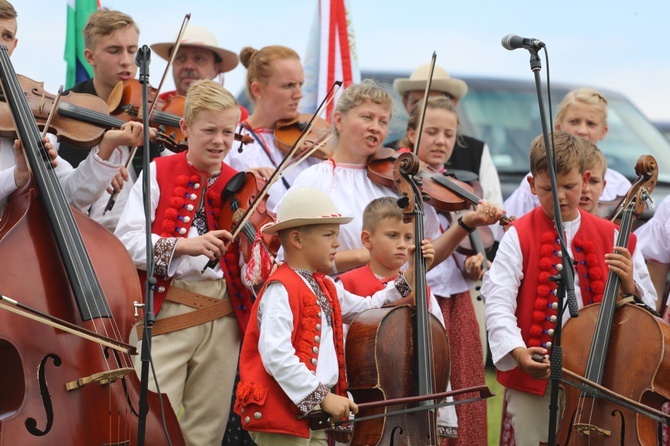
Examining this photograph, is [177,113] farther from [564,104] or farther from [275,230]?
[564,104]

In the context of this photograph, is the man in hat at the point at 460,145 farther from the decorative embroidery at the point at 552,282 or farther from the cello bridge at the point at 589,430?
the cello bridge at the point at 589,430

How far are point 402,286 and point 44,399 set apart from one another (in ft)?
5.08

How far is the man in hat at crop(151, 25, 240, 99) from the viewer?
6.05 metres

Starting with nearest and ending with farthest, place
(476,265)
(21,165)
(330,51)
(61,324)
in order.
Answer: (61,324), (21,165), (476,265), (330,51)

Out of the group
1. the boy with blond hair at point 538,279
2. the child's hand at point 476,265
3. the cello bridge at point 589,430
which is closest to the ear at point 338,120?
the child's hand at point 476,265

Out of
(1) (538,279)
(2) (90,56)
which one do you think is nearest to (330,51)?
(2) (90,56)

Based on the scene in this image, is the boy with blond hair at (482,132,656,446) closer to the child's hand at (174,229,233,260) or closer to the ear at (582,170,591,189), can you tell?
the ear at (582,170,591,189)

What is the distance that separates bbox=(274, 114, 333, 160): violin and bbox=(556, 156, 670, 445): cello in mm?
1630

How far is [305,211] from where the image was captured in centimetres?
409

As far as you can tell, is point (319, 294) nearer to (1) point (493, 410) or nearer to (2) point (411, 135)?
(2) point (411, 135)

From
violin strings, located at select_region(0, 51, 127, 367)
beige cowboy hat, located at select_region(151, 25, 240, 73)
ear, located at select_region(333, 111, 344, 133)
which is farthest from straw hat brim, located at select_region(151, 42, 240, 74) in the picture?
violin strings, located at select_region(0, 51, 127, 367)

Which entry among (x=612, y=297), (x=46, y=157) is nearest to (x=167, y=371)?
(x=46, y=157)

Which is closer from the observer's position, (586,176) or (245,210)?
(245,210)

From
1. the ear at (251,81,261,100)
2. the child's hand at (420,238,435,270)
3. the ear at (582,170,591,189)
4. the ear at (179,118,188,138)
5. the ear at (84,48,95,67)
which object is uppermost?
the ear at (84,48,95,67)
